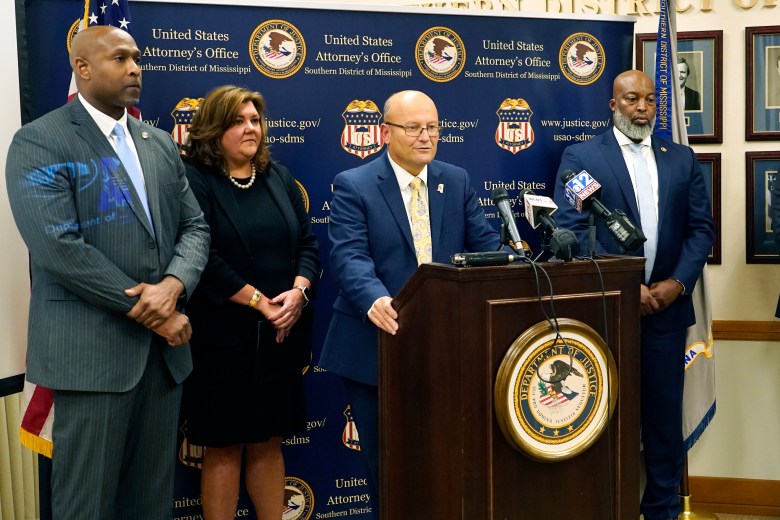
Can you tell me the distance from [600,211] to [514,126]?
5.48ft

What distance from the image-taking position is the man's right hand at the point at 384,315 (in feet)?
8.00

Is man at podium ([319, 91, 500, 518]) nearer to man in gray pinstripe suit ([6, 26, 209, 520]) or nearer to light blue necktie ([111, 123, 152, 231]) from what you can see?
man in gray pinstripe suit ([6, 26, 209, 520])

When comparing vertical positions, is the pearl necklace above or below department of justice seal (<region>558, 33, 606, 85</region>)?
below

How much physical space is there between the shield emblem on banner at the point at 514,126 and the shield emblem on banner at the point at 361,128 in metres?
0.58

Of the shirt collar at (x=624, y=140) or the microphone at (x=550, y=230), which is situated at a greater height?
the shirt collar at (x=624, y=140)

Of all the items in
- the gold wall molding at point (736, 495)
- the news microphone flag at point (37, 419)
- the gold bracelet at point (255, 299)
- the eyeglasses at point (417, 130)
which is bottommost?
the gold wall molding at point (736, 495)

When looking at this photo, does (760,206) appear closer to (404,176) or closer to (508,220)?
(404,176)

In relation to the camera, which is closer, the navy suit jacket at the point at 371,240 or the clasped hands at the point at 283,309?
the navy suit jacket at the point at 371,240

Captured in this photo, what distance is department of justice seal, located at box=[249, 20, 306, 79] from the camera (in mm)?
3656

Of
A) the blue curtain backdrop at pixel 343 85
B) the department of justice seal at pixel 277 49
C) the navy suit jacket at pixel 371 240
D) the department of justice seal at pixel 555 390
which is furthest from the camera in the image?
the department of justice seal at pixel 277 49

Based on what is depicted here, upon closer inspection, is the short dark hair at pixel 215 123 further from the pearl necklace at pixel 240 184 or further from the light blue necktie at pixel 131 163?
the light blue necktie at pixel 131 163

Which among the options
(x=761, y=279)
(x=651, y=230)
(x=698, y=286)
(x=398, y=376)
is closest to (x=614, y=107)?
(x=651, y=230)

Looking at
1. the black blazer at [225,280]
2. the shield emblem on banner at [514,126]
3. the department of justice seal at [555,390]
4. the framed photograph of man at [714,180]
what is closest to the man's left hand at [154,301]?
the black blazer at [225,280]

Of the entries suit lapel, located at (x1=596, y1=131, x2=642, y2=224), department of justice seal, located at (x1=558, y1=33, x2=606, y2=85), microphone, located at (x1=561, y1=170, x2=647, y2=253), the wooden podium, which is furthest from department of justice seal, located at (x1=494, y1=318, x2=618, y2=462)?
department of justice seal, located at (x1=558, y1=33, x2=606, y2=85)
